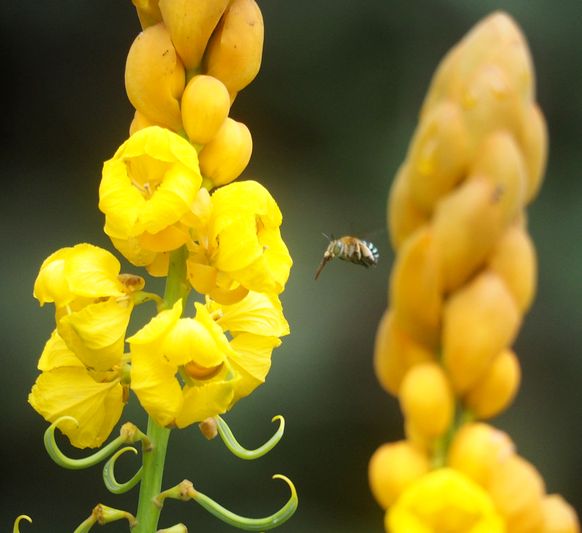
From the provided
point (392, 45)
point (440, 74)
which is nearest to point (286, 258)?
point (440, 74)

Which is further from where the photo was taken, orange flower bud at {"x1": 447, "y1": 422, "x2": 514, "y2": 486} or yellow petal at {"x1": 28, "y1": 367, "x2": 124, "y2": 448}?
yellow petal at {"x1": 28, "y1": 367, "x2": 124, "y2": 448}

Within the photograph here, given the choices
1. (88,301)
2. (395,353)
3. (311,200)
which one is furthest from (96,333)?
(311,200)

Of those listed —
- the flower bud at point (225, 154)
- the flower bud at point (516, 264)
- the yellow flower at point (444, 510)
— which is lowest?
the yellow flower at point (444, 510)

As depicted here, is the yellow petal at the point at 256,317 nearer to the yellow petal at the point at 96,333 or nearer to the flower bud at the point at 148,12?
the yellow petal at the point at 96,333

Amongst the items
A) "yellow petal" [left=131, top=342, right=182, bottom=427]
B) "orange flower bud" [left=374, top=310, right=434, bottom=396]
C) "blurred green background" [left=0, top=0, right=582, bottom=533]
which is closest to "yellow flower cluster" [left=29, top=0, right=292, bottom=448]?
"yellow petal" [left=131, top=342, right=182, bottom=427]

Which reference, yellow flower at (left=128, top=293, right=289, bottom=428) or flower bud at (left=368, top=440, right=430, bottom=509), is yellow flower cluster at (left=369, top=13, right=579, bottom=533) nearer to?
flower bud at (left=368, top=440, right=430, bottom=509)

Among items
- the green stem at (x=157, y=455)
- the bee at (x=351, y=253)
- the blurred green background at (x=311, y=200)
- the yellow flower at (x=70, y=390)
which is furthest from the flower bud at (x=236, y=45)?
the blurred green background at (x=311, y=200)
